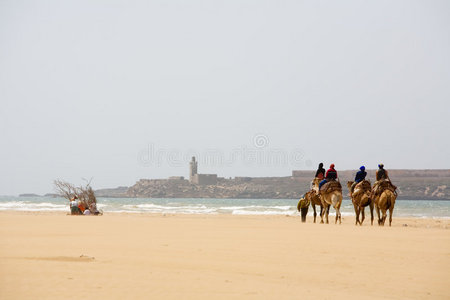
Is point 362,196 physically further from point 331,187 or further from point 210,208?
point 210,208

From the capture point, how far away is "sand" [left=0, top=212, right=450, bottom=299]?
25.1 feet

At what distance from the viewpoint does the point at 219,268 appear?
9719mm

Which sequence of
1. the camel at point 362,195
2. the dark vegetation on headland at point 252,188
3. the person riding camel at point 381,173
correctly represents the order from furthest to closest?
the dark vegetation on headland at point 252,188
the camel at point 362,195
the person riding camel at point 381,173

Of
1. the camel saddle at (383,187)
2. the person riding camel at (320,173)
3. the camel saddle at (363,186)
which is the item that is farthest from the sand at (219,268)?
the person riding camel at (320,173)

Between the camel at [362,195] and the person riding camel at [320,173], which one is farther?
the person riding camel at [320,173]

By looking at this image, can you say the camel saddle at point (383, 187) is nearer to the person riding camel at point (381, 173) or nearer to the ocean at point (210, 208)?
the person riding camel at point (381, 173)

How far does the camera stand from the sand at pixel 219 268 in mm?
7645

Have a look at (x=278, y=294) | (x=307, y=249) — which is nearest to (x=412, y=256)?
(x=307, y=249)

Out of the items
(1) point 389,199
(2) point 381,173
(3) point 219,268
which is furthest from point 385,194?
(3) point 219,268

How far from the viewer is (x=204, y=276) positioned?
28.8 ft

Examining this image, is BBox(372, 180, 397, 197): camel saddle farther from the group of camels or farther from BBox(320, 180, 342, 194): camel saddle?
BBox(320, 180, 342, 194): camel saddle

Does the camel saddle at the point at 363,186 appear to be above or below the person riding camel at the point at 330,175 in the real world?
below

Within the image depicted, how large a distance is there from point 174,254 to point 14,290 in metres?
4.35

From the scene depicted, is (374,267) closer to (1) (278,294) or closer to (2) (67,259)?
(1) (278,294)
